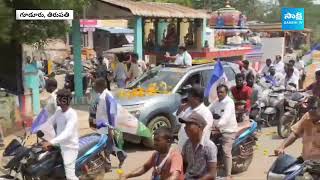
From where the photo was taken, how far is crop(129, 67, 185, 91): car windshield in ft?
36.2

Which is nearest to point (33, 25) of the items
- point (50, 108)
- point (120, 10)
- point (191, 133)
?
point (50, 108)

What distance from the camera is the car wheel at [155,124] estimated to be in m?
10.3

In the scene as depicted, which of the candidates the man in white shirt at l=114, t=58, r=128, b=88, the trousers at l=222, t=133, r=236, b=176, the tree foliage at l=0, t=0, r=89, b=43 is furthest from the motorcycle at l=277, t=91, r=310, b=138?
the tree foliage at l=0, t=0, r=89, b=43

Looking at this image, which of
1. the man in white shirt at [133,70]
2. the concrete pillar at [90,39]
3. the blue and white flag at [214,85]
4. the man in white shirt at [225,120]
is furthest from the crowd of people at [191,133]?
the concrete pillar at [90,39]

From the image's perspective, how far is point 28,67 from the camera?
13.0m

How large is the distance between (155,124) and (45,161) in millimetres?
3959

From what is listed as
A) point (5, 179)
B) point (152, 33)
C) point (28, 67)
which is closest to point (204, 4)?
point (152, 33)

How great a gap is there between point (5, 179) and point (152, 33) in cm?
1913

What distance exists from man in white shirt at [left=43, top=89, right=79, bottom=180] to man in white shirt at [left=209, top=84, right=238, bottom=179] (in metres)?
1.97

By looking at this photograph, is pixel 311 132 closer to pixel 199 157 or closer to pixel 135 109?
pixel 199 157

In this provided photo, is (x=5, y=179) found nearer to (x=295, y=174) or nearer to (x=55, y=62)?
(x=295, y=174)

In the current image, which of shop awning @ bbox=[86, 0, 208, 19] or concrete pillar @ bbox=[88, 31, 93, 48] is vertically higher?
shop awning @ bbox=[86, 0, 208, 19]

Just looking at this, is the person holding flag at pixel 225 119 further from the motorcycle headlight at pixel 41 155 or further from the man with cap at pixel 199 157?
the man with cap at pixel 199 157

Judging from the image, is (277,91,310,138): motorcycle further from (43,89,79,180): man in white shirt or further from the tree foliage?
(43,89,79,180): man in white shirt
